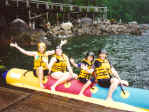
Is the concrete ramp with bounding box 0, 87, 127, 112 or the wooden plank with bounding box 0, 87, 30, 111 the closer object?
the concrete ramp with bounding box 0, 87, 127, 112

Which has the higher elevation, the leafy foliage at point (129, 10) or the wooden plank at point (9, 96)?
the leafy foliage at point (129, 10)

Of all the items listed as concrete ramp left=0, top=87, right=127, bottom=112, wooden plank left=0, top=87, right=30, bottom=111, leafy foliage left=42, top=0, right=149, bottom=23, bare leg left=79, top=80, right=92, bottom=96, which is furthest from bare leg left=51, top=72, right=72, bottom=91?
leafy foliage left=42, top=0, right=149, bottom=23

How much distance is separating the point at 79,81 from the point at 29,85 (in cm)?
128

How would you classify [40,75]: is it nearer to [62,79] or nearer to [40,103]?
[62,79]

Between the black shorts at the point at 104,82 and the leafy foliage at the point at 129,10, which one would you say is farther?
the leafy foliage at the point at 129,10

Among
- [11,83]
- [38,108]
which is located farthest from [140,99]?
[11,83]

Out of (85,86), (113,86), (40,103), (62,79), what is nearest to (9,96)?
(40,103)

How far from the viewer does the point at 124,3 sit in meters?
55.9

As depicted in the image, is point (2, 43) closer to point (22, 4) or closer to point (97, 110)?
point (22, 4)

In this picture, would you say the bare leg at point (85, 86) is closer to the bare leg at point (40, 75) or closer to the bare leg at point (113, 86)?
the bare leg at point (113, 86)

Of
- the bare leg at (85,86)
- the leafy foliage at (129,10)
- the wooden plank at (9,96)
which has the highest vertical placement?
the leafy foliage at (129,10)

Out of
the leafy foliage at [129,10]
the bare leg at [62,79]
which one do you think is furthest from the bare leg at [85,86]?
the leafy foliage at [129,10]

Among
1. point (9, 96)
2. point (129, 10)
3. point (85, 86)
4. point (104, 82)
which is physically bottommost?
point (9, 96)

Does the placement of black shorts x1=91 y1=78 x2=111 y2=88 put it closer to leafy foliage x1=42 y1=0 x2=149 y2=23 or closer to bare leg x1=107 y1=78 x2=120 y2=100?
bare leg x1=107 y1=78 x2=120 y2=100
